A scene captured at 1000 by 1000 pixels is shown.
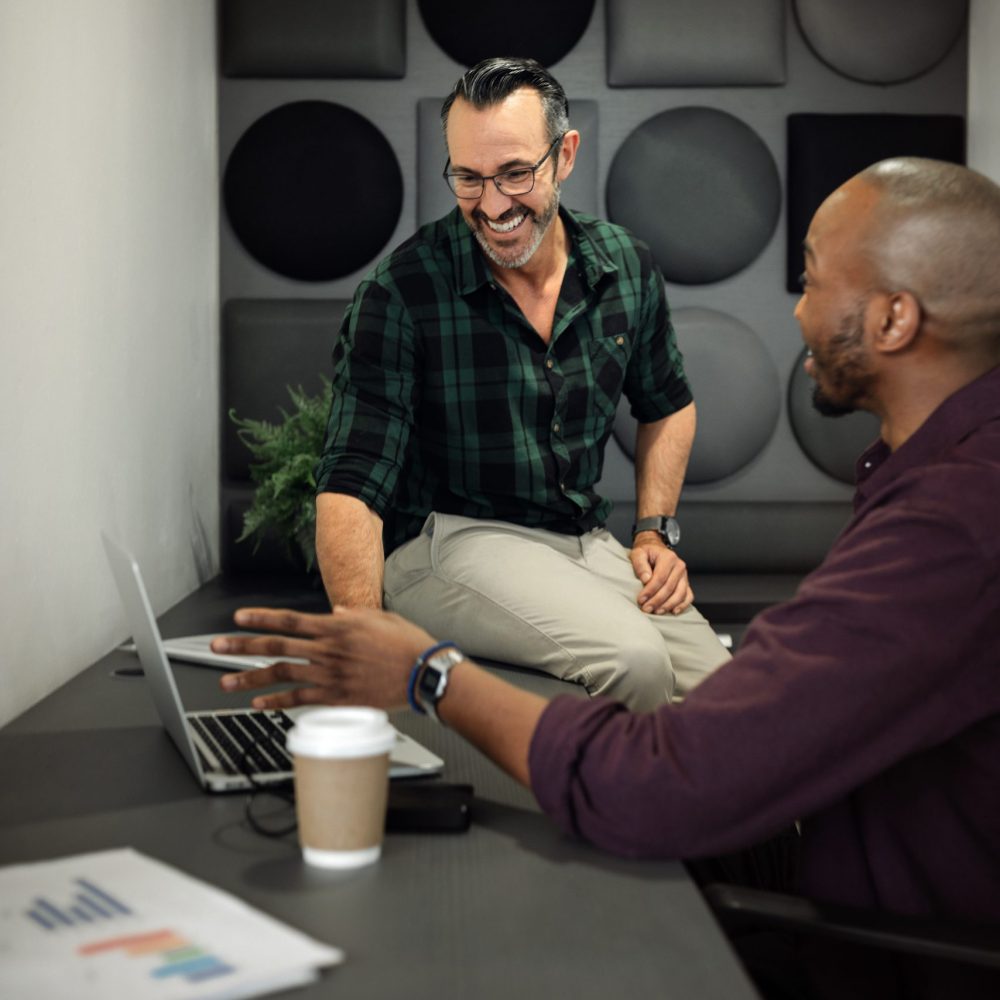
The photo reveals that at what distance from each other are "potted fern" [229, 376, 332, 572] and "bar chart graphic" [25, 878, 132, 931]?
5.92ft

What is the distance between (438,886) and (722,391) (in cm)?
235

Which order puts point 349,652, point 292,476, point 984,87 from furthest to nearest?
point 984,87 < point 292,476 < point 349,652

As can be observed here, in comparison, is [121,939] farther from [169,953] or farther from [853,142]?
[853,142]

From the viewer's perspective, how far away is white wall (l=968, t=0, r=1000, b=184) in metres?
3.01

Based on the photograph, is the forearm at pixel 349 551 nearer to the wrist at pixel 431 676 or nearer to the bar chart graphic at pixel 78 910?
the wrist at pixel 431 676

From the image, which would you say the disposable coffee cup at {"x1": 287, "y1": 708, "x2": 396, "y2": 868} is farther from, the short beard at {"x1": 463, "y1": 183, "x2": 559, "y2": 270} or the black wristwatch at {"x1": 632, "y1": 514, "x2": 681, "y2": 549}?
the black wristwatch at {"x1": 632, "y1": 514, "x2": 681, "y2": 549}

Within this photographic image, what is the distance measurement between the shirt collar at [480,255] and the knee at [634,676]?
717mm

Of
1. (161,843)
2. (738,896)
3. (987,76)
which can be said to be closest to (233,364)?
(987,76)

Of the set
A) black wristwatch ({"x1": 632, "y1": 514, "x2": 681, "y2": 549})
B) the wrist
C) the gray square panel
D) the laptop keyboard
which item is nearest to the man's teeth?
black wristwatch ({"x1": 632, "y1": 514, "x2": 681, "y2": 549})

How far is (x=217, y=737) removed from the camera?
1370 millimetres

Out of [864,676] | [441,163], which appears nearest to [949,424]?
[864,676]

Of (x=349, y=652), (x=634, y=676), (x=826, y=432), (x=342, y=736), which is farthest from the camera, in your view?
(x=826, y=432)

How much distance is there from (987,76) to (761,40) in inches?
21.7

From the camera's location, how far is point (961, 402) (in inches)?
45.9
